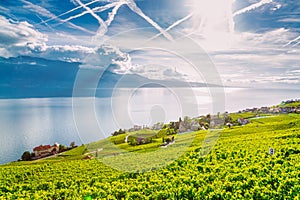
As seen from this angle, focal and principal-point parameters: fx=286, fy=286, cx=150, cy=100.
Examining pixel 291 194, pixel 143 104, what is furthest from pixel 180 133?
pixel 291 194

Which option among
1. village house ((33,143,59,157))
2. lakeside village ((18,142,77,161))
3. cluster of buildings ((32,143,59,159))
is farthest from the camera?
village house ((33,143,59,157))

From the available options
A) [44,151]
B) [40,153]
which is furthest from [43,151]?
[40,153]

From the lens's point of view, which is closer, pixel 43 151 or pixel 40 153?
pixel 40 153

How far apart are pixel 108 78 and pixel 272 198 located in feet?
27.7

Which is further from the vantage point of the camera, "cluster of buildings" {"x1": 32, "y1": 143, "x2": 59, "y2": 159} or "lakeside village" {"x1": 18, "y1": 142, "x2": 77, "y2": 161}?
"cluster of buildings" {"x1": 32, "y1": 143, "x2": 59, "y2": 159}

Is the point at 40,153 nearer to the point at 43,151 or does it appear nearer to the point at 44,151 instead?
the point at 43,151

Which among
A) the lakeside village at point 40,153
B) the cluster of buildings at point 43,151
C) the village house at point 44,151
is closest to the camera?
the lakeside village at point 40,153

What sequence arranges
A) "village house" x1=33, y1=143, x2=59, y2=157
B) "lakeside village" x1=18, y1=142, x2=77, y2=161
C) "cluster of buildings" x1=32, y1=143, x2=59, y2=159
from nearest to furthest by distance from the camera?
"lakeside village" x1=18, y1=142, x2=77, y2=161
"cluster of buildings" x1=32, y1=143, x2=59, y2=159
"village house" x1=33, y1=143, x2=59, y2=157

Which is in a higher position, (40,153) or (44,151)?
(44,151)

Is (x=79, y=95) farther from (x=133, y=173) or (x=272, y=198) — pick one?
(x=272, y=198)

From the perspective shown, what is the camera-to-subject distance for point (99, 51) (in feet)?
43.9

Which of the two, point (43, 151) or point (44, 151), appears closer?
point (44, 151)

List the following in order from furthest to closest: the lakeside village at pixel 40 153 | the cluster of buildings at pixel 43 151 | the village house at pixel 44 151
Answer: the village house at pixel 44 151 < the cluster of buildings at pixel 43 151 < the lakeside village at pixel 40 153

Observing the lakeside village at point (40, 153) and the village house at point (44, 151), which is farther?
the village house at point (44, 151)
